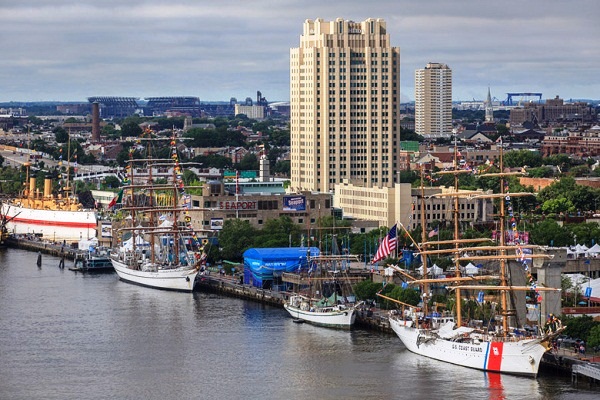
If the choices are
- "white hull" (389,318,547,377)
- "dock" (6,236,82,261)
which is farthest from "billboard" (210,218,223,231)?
"white hull" (389,318,547,377)

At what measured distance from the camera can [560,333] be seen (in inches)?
2141

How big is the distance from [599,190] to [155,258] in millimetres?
36562

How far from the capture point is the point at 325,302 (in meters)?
66.1

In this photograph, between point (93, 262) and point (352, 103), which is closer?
point (93, 262)

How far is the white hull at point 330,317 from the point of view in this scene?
209 feet

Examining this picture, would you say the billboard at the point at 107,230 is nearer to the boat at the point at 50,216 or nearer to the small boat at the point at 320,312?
Result: the boat at the point at 50,216

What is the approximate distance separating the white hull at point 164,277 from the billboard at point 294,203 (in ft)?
42.1

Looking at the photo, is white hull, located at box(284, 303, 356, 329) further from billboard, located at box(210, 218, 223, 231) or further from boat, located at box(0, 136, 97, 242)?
boat, located at box(0, 136, 97, 242)

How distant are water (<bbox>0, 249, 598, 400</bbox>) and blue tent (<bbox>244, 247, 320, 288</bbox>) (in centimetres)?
198

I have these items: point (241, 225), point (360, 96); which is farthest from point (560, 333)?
point (360, 96)

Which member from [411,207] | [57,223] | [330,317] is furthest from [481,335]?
[57,223]

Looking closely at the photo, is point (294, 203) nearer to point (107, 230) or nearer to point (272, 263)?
point (107, 230)

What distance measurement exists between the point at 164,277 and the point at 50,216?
31.0 metres

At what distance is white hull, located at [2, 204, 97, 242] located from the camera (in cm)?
10431
